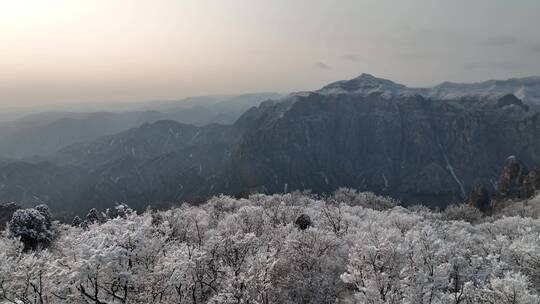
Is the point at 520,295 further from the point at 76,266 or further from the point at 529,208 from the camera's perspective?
the point at 529,208

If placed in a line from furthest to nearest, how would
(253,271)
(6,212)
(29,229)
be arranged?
(6,212) → (29,229) → (253,271)

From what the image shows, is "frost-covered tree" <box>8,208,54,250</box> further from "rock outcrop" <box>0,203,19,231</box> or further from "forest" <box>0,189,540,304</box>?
"rock outcrop" <box>0,203,19,231</box>

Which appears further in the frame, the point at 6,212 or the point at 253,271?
the point at 6,212

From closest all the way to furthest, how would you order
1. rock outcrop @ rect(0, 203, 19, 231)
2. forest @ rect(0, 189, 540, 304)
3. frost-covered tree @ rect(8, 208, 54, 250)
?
forest @ rect(0, 189, 540, 304) < frost-covered tree @ rect(8, 208, 54, 250) < rock outcrop @ rect(0, 203, 19, 231)

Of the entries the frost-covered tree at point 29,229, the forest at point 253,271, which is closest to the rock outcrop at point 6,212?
the frost-covered tree at point 29,229

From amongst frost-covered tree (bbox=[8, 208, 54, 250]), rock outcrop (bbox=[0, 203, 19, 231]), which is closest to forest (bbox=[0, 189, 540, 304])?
frost-covered tree (bbox=[8, 208, 54, 250])

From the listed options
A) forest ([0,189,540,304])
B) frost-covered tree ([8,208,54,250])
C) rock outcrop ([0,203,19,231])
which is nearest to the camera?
forest ([0,189,540,304])

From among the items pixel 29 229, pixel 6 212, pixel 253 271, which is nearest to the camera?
pixel 253 271

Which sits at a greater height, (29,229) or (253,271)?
(253,271)

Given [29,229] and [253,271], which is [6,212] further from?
[253,271]

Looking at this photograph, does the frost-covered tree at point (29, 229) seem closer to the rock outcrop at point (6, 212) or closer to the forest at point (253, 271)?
the forest at point (253, 271)

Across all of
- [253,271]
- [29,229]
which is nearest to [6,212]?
[29,229]

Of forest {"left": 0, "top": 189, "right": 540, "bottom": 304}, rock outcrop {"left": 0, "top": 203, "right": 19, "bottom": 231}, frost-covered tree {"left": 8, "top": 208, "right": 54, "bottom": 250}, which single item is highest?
forest {"left": 0, "top": 189, "right": 540, "bottom": 304}
